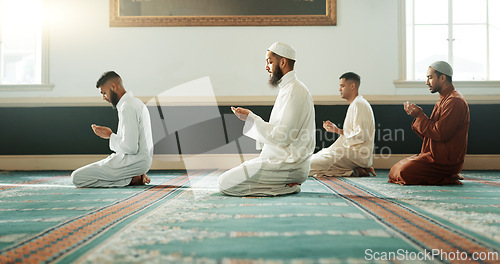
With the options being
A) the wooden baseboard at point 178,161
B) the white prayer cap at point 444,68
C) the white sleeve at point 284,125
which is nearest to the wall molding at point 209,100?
the wooden baseboard at point 178,161

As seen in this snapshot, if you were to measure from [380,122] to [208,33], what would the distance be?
269cm

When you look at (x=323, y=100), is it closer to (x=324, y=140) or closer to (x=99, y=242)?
(x=324, y=140)

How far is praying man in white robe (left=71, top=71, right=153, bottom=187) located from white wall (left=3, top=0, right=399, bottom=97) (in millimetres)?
2006


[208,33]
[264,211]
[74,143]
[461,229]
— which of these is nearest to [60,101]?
[74,143]

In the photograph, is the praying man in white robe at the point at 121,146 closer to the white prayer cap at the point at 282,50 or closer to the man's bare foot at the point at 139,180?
the man's bare foot at the point at 139,180

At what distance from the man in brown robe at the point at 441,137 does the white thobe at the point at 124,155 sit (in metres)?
2.43

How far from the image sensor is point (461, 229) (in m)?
2.10

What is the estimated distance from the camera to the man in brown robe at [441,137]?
12.9ft

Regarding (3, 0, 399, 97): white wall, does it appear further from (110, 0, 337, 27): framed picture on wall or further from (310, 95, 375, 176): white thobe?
(310, 95, 375, 176): white thobe

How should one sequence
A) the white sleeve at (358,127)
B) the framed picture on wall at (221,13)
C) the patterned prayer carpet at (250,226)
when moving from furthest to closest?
the framed picture on wall at (221,13) → the white sleeve at (358,127) → the patterned prayer carpet at (250,226)

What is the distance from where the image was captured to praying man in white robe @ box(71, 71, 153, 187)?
3898 mm

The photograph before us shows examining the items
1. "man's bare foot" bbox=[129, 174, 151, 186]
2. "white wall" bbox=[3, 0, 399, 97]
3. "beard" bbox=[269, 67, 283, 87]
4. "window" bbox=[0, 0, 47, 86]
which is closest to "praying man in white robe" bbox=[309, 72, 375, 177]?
"white wall" bbox=[3, 0, 399, 97]

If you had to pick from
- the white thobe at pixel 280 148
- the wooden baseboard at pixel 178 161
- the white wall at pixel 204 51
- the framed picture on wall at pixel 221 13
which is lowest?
the wooden baseboard at pixel 178 161

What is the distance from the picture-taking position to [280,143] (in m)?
3.21
